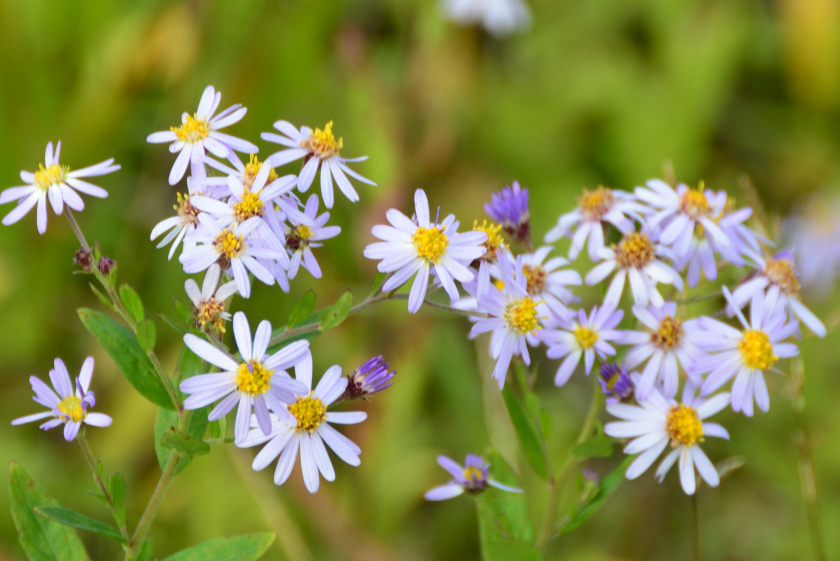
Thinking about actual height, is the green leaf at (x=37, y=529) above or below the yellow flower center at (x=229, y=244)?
below

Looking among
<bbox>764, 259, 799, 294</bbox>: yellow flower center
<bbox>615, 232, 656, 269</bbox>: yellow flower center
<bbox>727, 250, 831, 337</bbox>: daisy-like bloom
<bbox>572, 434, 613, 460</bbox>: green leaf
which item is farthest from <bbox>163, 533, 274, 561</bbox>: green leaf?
<bbox>764, 259, 799, 294</bbox>: yellow flower center

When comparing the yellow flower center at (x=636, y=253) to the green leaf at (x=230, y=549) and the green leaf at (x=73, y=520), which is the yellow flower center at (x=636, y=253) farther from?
the green leaf at (x=73, y=520)

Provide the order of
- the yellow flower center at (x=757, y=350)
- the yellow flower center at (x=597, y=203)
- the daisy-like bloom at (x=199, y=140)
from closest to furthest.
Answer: the daisy-like bloom at (x=199, y=140), the yellow flower center at (x=757, y=350), the yellow flower center at (x=597, y=203)

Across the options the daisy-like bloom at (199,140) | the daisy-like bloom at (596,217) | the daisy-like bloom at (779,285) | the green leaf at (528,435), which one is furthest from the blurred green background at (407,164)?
the daisy-like bloom at (199,140)

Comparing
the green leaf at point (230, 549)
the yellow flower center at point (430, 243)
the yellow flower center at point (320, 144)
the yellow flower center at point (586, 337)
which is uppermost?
the yellow flower center at point (320, 144)

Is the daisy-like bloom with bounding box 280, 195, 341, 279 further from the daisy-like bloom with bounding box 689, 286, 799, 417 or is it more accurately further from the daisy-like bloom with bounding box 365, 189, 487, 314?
the daisy-like bloom with bounding box 689, 286, 799, 417

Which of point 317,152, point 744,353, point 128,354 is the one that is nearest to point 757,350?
point 744,353
